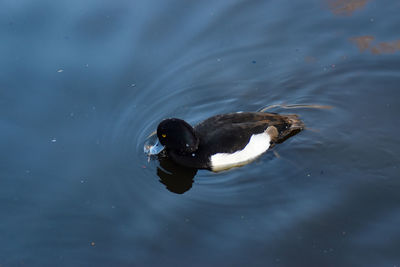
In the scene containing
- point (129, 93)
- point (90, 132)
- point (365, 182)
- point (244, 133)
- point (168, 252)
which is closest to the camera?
point (168, 252)

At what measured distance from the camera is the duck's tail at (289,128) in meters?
7.68

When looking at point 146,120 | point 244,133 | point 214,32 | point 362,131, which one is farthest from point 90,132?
point 362,131

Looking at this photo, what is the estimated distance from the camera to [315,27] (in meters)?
9.43

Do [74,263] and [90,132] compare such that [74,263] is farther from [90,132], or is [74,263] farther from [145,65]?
[145,65]

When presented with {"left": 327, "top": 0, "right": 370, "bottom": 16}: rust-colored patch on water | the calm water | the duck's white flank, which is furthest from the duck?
{"left": 327, "top": 0, "right": 370, "bottom": 16}: rust-colored patch on water

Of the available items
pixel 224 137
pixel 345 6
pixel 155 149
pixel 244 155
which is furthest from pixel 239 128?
pixel 345 6

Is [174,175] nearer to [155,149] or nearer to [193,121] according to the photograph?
[155,149]

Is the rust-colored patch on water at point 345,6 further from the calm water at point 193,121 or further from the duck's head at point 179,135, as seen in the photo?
the duck's head at point 179,135

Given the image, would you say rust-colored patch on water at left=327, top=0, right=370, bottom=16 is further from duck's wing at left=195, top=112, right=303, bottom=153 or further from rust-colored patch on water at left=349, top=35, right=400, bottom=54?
duck's wing at left=195, top=112, right=303, bottom=153

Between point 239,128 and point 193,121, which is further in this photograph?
point 193,121

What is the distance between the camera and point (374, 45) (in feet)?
28.9

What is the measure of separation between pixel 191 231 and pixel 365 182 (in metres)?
2.19

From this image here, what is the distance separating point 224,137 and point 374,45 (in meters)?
3.18

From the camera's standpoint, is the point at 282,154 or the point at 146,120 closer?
the point at 282,154
